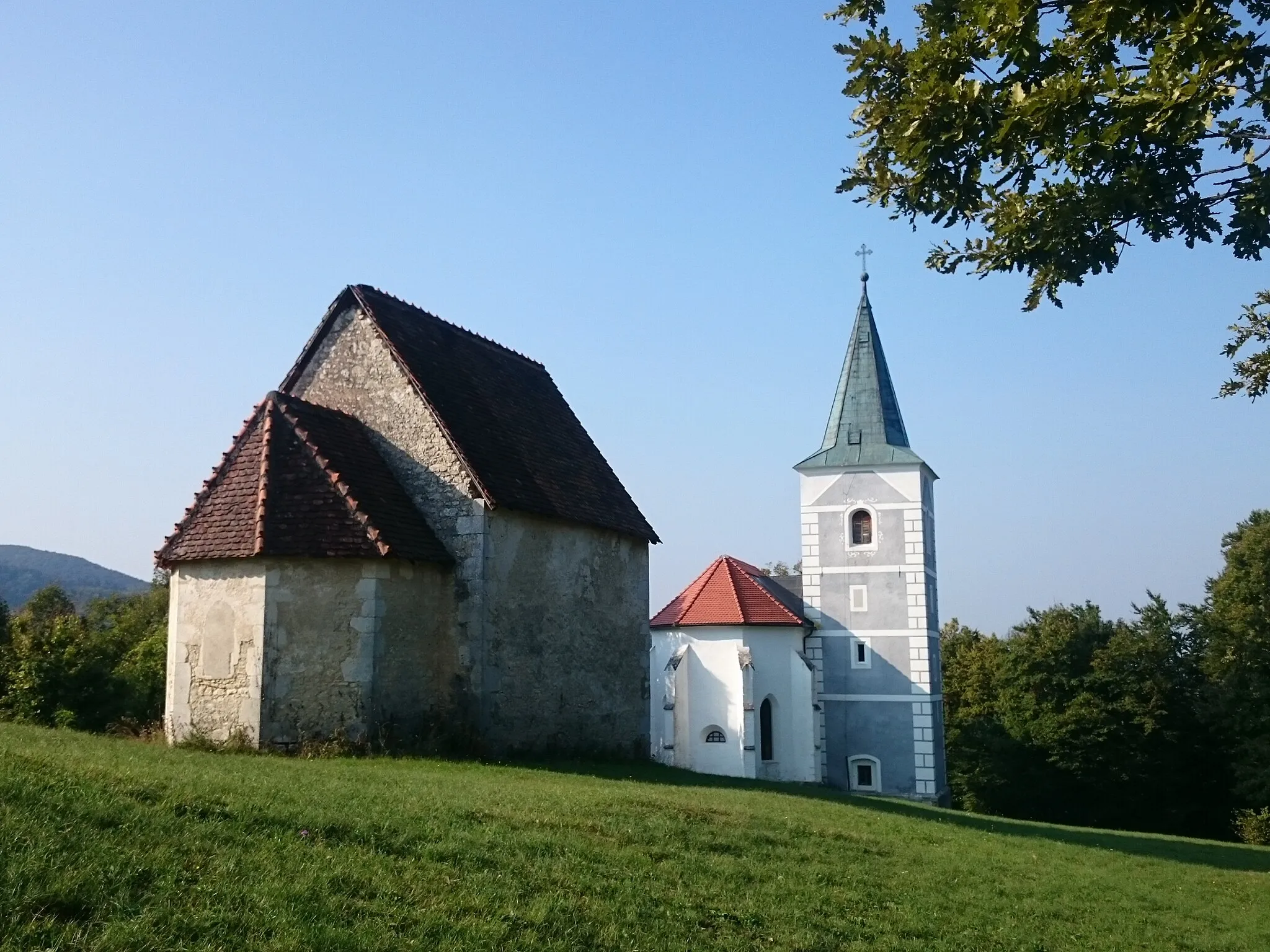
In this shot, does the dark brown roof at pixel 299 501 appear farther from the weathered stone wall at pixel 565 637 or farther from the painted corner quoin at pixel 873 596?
the painted corner quoin at pixel 873 596

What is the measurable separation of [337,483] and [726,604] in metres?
21.0

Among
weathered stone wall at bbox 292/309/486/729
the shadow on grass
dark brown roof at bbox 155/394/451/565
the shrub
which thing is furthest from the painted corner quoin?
dark brown roof at bbox 155/394/451/565

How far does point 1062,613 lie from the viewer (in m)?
47.5

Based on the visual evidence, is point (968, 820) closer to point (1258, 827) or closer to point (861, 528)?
point (861, 528)

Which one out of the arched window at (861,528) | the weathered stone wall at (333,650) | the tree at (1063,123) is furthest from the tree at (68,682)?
the arched window at (861,528)

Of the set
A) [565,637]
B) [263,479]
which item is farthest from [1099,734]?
[263,479]

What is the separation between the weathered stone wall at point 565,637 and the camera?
1850 centimetres

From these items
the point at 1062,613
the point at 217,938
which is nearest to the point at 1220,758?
the point at 1062,613

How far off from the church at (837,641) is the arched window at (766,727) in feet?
0.15

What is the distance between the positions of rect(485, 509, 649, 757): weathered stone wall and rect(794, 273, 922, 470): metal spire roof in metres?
17.2

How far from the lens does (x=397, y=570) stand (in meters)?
17.2

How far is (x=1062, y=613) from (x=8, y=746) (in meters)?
44.7

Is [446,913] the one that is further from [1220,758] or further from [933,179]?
[1220,758]

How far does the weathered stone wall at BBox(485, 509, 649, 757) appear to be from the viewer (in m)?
18.5
